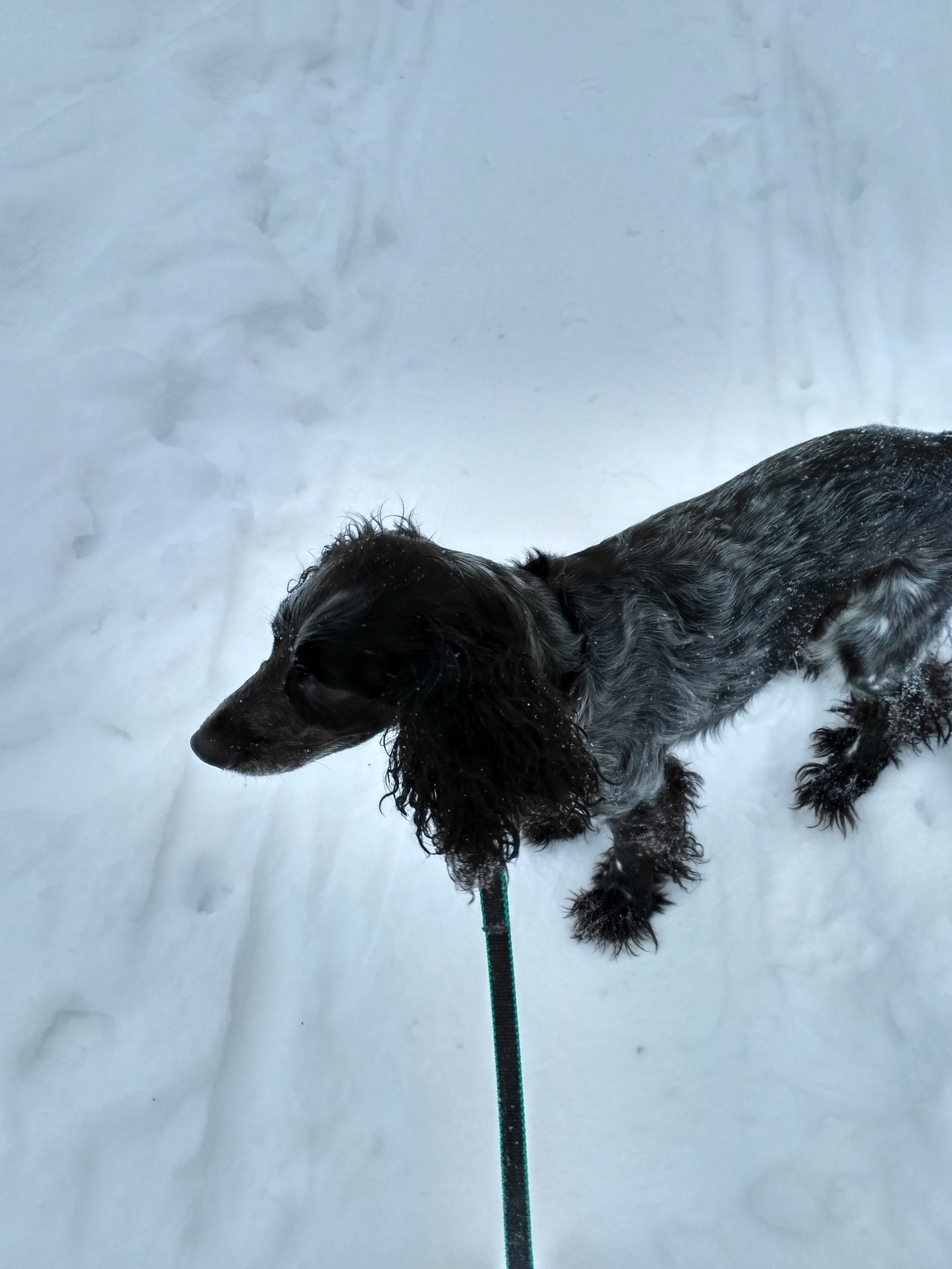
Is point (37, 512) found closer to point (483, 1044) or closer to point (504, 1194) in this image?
point (483, 1044)

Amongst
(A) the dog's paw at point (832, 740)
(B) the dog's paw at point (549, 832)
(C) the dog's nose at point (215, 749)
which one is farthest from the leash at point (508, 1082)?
(A) the dog's paw at point (832, 740)

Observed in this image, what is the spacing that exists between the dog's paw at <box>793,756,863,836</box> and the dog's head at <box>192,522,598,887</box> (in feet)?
4.11

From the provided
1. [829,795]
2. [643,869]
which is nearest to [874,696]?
[829,795]

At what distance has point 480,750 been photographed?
80.4 inches

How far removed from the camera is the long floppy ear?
2.01 metres

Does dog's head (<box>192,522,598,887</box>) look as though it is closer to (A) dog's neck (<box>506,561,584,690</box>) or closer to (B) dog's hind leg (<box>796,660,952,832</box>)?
(A) dog's neck (<box>506,561,584,690</box>)

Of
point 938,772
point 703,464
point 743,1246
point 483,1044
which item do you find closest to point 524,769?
point 483,1044

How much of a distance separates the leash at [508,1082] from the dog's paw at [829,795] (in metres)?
1.38

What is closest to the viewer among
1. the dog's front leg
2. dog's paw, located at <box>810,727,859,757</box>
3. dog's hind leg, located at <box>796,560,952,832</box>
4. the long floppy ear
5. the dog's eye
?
the long floppy ear

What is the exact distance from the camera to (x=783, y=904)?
291 cm

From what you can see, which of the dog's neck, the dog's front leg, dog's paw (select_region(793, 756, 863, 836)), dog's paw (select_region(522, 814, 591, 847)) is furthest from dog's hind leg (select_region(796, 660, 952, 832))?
the dog's neck

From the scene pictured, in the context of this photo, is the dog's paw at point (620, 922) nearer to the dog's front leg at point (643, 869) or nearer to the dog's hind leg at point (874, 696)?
the dog's front leg at point (643, 869)

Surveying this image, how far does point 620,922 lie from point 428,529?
1.88 meters

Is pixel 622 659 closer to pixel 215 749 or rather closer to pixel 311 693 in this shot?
pixel 311 693
